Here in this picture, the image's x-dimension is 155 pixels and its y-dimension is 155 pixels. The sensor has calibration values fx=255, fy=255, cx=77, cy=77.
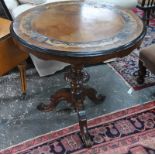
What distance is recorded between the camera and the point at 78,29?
146cm

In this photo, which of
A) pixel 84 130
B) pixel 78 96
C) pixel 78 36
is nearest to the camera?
pixel 78 36

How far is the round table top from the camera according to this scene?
1286 millimetres

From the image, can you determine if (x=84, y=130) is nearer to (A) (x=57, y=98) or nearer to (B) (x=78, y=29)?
(A) (x=57, y=98)

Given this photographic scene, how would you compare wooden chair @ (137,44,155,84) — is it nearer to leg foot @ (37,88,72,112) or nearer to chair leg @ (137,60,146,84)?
chair leg @ (137,60,146,84)

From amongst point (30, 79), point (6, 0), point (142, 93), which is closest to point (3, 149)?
point (30, 79)

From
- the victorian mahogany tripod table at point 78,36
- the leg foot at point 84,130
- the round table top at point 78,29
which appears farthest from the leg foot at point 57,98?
the round table top at point 78,29

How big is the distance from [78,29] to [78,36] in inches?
3.8

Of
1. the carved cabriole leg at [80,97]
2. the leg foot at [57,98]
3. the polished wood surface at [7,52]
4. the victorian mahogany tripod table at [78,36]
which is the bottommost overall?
the leg foot at [57,98]

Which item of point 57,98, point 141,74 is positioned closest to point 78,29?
point 57,98

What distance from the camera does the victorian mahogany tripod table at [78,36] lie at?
1278 mm

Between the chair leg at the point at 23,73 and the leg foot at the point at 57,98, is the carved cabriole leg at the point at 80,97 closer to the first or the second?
the leg foot at the point at 57,98

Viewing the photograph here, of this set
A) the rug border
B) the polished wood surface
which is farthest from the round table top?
the rug border

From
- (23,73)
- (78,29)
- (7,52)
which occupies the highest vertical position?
(78,29)

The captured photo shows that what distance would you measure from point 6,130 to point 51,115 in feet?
1.07
